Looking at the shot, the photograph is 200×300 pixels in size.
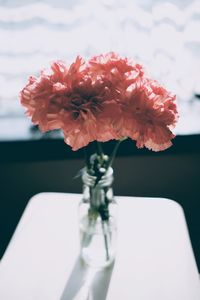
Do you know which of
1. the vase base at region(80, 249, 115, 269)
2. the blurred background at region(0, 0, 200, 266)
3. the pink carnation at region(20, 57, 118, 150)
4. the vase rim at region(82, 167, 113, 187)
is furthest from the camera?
the blurred background at region(0, 0, 200, 266)

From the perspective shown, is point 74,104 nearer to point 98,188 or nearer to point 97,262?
point 98,188

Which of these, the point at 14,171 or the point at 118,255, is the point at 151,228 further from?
the point at 14,171

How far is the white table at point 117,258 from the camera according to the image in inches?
32.1

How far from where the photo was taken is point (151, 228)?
987 mm

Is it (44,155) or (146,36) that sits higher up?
(146,36)

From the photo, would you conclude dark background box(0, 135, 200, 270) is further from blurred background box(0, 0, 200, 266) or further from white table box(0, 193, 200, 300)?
white table box(0, 193, 200, 300)

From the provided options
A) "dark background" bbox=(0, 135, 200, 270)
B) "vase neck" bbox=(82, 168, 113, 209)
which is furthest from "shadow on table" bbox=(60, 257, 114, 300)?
"dark background" bbox=(0, 135, 200, 270)

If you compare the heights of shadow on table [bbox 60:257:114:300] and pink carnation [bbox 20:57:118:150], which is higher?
pink carnation [bbox 20:57:118:150]

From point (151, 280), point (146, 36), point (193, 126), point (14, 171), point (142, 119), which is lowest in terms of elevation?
point (151, 280)

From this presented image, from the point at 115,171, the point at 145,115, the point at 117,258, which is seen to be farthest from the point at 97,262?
the point at 115,171

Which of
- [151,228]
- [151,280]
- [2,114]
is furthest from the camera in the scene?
[2,114]

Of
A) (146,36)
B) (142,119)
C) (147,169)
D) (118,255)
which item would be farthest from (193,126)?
(142,119)

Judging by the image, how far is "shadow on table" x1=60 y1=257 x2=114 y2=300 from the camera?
0.80 metres

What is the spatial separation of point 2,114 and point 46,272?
2.18ft
